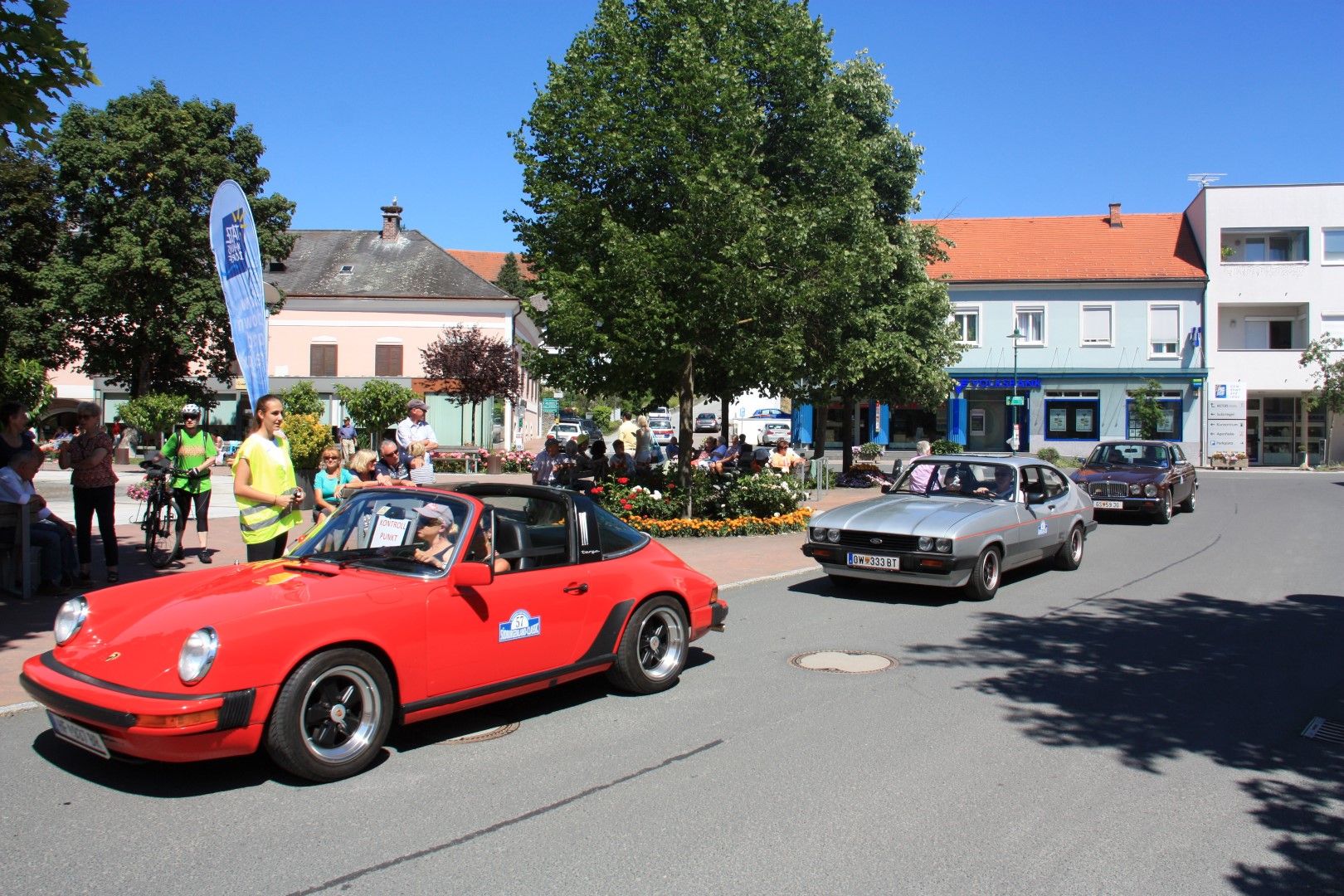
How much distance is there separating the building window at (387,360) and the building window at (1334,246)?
42.1m

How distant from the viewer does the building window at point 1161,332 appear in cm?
4200

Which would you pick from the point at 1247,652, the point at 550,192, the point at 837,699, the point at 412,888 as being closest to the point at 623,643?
the point at 837,699

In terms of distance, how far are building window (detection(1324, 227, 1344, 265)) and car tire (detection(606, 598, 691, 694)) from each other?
45.7m

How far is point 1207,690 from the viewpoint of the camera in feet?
21.5

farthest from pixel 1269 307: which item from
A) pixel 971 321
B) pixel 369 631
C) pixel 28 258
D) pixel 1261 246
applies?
pixel 28 258

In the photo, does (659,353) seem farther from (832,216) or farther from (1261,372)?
(1261,372)

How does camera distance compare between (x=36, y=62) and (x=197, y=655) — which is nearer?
(x=197, y=655)

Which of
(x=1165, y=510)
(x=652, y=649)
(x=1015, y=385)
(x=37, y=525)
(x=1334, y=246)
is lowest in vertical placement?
(x=652, y=649)

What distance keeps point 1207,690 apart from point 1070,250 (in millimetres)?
42389

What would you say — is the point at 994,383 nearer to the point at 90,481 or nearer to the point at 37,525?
the point at 90,481

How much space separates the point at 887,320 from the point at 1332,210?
2844 cm

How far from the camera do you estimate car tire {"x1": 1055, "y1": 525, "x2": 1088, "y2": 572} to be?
11797mm

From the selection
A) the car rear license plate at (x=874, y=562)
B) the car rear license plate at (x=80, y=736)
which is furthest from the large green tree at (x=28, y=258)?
the car rear license plate at (x=80, y=736)

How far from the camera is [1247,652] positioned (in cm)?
768
